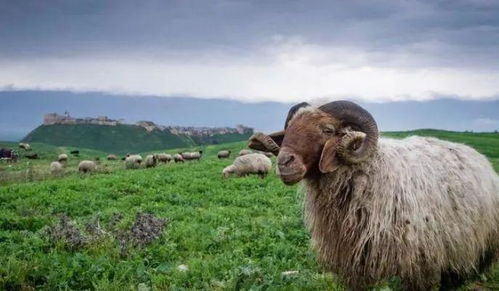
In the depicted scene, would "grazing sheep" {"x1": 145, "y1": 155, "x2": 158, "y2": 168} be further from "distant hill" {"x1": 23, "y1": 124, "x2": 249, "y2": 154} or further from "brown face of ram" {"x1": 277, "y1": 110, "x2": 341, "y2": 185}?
"distant hill" {"x1": 23, "y1": 124, "x2": 249, "y2": 154}

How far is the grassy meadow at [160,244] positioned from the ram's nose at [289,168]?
6.55ft

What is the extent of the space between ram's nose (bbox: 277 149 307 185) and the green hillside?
14530 centimetres

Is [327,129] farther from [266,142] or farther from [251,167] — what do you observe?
[251,167]

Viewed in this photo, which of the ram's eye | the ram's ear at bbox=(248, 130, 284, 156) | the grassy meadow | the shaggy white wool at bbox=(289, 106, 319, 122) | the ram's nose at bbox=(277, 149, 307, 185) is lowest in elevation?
the grassy meadow

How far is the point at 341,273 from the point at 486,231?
2.54 meters

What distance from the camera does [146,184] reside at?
21062 millimetres

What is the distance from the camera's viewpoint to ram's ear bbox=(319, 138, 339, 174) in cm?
653

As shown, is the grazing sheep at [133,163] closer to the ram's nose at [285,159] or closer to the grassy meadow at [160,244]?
the grassy meadow at [160,244]

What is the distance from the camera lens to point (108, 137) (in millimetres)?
160625

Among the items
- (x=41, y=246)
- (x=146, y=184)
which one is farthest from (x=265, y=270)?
(x=146, y=184)

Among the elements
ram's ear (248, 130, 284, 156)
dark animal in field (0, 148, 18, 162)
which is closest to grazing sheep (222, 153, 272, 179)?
ram's ear (248, 130, 284, 156)

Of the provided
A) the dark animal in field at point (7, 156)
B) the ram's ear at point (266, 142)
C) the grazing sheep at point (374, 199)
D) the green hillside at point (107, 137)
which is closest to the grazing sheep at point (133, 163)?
the dark animal in field at point (7, 156)

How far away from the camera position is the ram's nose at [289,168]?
620 centimetres

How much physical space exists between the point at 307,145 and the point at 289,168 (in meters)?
0.48
